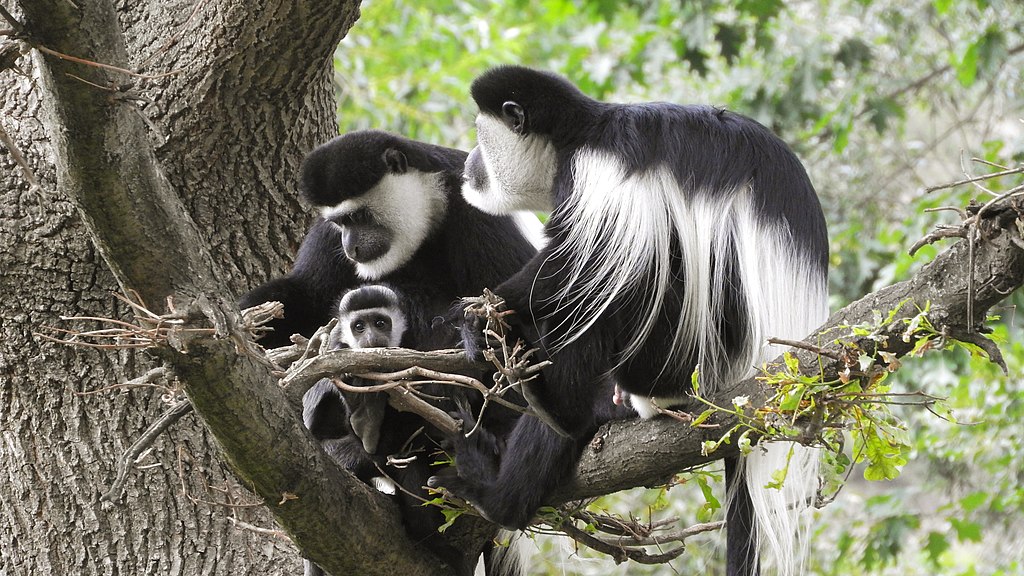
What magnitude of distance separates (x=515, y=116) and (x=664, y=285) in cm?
50

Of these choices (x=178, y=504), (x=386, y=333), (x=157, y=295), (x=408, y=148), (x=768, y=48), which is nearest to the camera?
(x=157, y=295)

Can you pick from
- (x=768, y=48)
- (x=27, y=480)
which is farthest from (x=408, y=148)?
(x=768, y=48)

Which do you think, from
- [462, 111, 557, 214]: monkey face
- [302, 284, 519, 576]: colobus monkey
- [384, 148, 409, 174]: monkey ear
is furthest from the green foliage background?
[384, 148, 409, 174]: monkey ear

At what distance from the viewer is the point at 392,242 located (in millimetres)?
2410

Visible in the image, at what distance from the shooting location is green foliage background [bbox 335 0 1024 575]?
3.51 meters

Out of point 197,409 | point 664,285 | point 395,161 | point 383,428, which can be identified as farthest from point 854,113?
point 197,409

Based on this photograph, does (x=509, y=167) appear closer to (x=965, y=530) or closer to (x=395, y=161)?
(x=395, y=161)

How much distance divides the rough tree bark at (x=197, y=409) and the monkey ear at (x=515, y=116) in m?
0.37

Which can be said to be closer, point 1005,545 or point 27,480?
point 27,480

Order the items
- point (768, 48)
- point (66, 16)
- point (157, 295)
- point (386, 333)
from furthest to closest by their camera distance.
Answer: point (768, 48) < point (386, 333) < point (157, 295) < point (66, 16)

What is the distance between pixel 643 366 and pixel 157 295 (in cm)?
92

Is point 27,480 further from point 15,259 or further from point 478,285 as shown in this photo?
point 478,285

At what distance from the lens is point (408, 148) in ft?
8.23

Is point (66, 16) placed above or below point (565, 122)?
above
